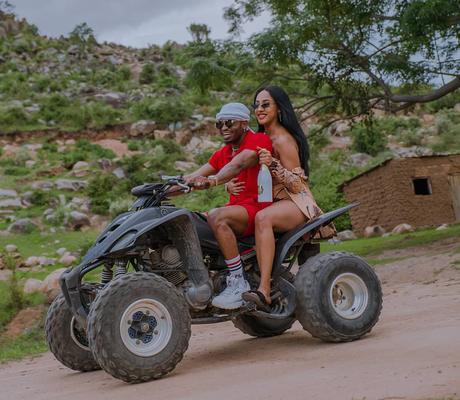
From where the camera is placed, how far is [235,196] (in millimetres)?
5949

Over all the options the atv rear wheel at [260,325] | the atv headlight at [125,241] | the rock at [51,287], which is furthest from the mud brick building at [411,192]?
the atv headlight at [125,241]

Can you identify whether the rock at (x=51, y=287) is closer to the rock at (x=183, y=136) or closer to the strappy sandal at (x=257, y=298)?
the strappy sandal at (x=257, y=298)

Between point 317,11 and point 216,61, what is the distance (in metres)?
2.55

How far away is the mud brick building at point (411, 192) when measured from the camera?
23625mm

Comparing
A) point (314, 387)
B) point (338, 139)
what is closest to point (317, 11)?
point (314, 387)

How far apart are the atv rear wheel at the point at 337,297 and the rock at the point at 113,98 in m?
49.7

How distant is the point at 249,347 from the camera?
20.5ft

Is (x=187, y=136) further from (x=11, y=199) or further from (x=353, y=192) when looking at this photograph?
(x=353, y=192)

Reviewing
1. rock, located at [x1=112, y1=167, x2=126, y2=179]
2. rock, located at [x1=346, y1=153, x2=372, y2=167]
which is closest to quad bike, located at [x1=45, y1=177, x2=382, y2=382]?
rock, located at [x1=112, y1=167, x2=126, y2=179]

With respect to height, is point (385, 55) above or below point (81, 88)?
below

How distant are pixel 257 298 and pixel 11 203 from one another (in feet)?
88.4

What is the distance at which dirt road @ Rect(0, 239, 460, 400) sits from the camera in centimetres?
380

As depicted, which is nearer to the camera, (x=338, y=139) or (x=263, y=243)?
(x=263, y=243)

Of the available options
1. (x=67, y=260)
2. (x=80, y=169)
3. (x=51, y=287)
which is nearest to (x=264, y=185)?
(x=51, y=287)
